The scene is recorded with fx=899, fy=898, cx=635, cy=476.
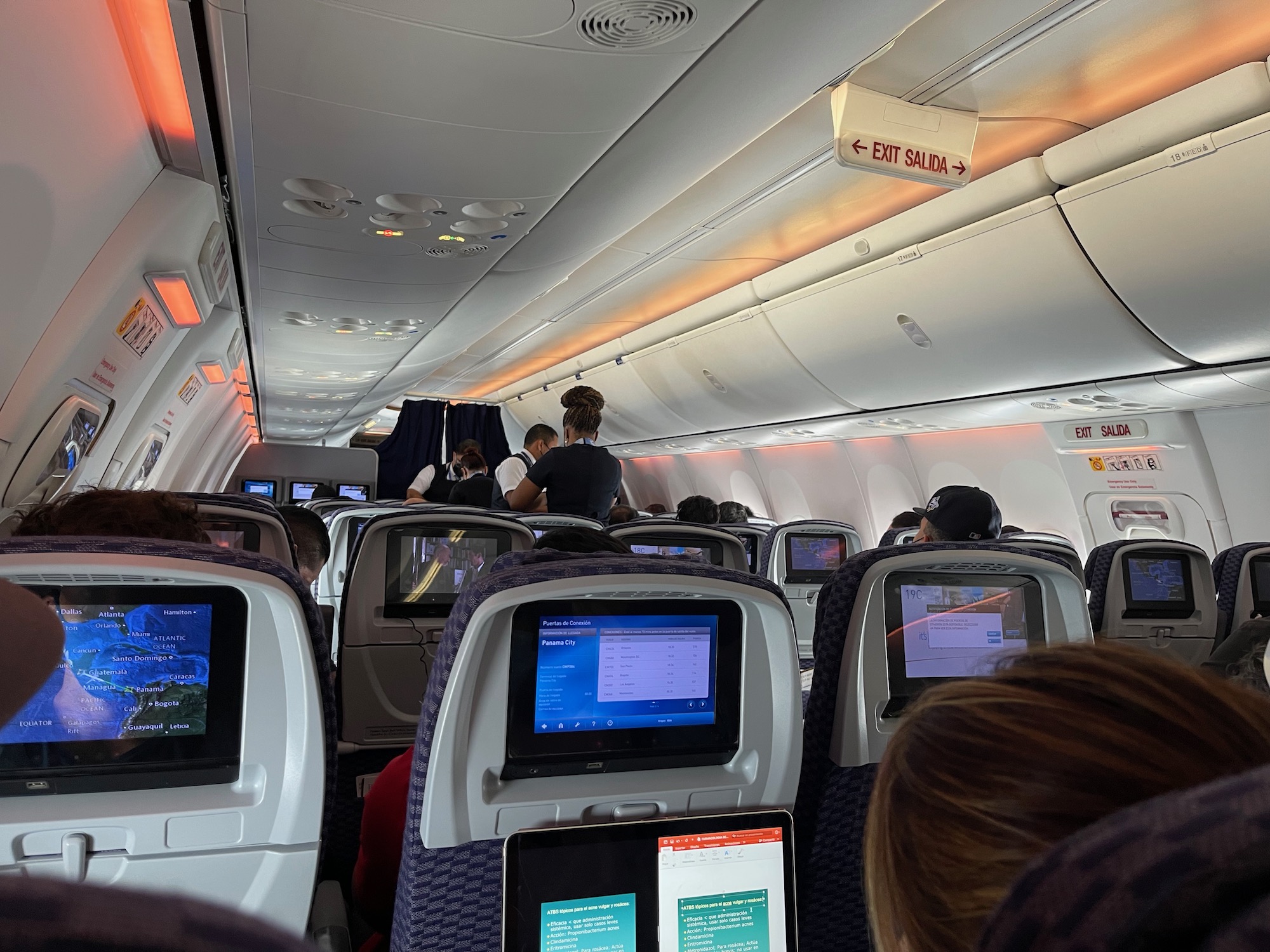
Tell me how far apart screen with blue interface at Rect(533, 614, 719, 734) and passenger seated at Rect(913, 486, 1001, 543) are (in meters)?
2.32

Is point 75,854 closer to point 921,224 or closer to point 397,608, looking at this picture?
point 397,608

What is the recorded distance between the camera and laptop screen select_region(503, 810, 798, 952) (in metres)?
1.51

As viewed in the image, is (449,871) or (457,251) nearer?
(449,871)

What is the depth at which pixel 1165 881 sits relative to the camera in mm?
344

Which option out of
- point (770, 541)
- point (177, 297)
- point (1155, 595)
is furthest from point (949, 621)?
point (177, 297)

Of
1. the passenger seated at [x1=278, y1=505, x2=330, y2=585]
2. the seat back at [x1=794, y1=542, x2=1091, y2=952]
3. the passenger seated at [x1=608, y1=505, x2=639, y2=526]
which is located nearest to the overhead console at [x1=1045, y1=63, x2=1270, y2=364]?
the seat back at [x1=794, y1=542, x2=1091, y2=952]

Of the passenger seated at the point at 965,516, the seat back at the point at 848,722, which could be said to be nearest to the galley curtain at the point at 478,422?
the passenger seated at the point at 965,516

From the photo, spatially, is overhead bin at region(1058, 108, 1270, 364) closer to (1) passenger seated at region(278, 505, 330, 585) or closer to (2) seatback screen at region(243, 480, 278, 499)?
(1) passenger seated at region(278, 505, 330, 585)

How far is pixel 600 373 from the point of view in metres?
12.9

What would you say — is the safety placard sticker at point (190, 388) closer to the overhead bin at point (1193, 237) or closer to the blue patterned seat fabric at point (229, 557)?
the overhead bin at point (1193, 237)

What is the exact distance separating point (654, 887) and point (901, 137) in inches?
157

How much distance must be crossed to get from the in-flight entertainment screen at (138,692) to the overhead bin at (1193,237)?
4.47 metres

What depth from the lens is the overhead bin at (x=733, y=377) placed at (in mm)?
8781

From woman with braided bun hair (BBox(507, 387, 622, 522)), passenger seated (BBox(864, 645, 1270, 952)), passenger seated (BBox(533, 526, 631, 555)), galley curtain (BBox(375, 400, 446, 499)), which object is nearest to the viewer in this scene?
passenger seated (BBox(864, 645, 1270, 952))
